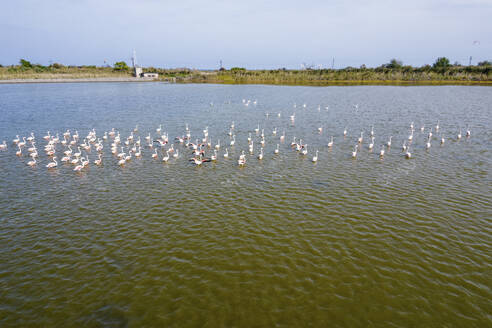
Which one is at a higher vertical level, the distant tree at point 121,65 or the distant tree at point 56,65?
the distant tree at point 121,65

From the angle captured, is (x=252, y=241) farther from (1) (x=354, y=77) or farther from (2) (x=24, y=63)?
(2) (x=24, y=63)

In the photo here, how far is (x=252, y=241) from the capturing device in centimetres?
1455

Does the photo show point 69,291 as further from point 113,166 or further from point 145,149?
point 145,149

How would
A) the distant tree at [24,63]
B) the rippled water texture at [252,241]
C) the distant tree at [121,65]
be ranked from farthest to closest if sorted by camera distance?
the distant tree at [121,65]
the distant tree at [24,63]
the rippled water texture at [252,241]

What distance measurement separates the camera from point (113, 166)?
25031mm

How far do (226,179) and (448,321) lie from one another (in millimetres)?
16021

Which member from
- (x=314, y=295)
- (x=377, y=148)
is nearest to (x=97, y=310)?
(x=314, y=295)

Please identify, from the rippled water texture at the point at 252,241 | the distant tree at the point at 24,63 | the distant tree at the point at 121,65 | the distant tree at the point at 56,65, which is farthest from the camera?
the distant tree at the point at 121,65

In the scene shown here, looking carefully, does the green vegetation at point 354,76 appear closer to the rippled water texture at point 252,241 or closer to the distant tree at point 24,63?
the distant tree at point 24,63

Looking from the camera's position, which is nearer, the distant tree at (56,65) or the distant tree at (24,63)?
the distant tree at (24,63)

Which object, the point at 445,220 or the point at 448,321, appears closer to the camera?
the point at 448,321

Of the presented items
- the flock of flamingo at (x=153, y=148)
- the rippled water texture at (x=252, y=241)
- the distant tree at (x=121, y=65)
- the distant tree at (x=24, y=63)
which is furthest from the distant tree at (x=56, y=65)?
the rippled water texture at (x=252, y=241)

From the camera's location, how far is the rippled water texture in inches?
418

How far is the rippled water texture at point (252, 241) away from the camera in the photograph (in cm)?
1062
